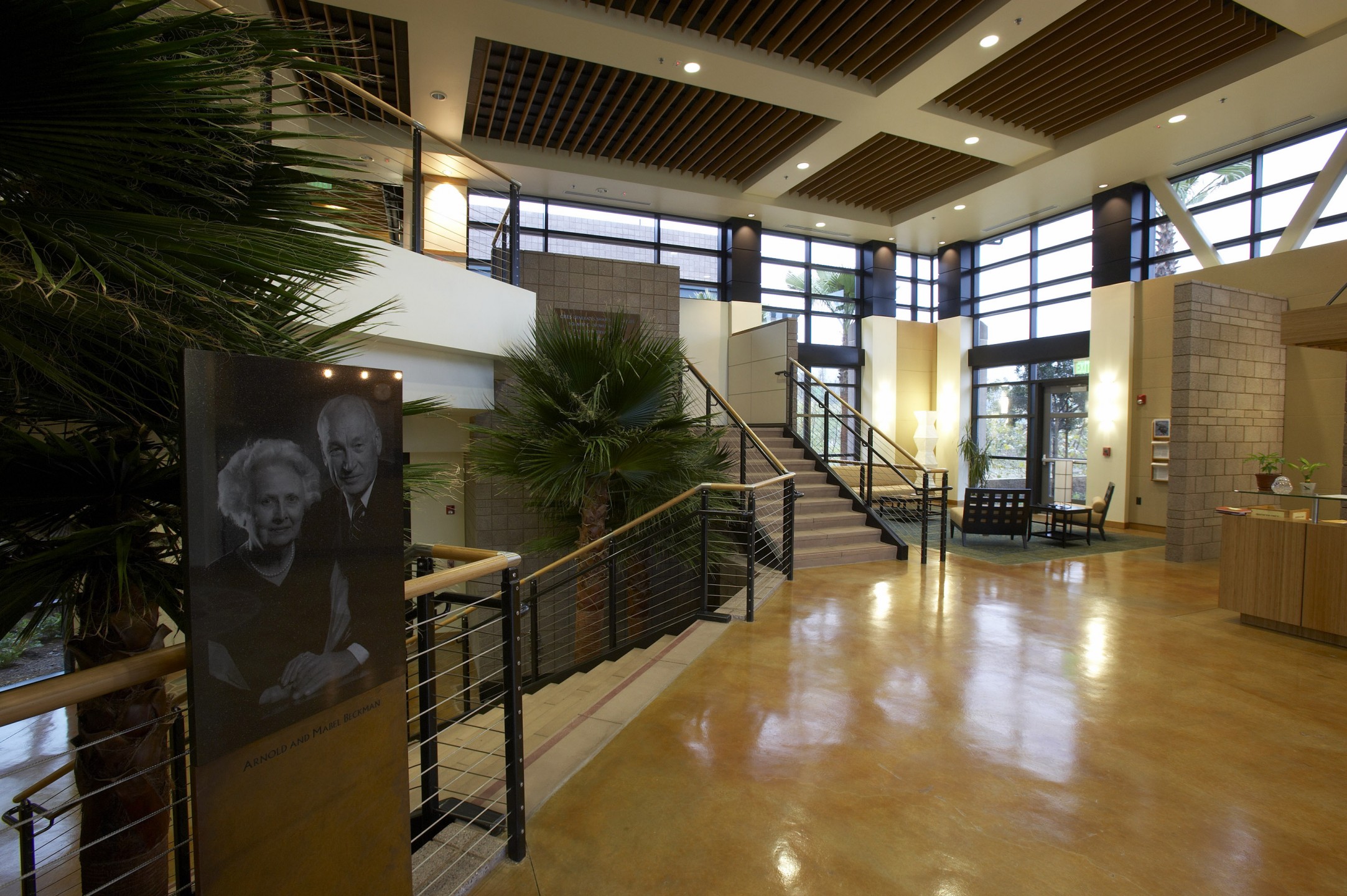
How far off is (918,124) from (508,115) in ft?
16.9

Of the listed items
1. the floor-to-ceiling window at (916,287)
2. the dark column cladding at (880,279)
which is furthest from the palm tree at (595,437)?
the floor-to-ceiling window at (916,287)

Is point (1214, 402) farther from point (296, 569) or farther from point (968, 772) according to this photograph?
point (296, 569)

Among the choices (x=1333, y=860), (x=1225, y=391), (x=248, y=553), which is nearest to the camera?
(x=248, y=553)

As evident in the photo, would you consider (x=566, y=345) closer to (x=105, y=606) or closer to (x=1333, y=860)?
(x=105, y=606)

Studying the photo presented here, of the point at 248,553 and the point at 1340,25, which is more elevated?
the point at 1340,25

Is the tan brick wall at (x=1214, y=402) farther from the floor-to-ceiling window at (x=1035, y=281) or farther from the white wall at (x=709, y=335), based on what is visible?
the white wall at (x=709, y=335)

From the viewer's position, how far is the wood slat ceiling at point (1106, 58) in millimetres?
5949

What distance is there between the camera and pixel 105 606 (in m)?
1.28

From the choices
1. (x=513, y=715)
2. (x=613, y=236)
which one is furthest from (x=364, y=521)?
(x=613, y=236)

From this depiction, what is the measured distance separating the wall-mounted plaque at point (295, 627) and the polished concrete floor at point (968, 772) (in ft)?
2.55

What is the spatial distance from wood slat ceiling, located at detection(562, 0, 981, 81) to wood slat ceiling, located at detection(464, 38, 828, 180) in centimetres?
94

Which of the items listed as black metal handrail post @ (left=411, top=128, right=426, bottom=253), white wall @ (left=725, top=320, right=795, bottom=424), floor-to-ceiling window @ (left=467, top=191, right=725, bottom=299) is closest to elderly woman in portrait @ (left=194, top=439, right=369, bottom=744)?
black metal handrail post @ (left=411, top=128, right=426, bottom=253)

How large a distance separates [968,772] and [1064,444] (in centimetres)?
988

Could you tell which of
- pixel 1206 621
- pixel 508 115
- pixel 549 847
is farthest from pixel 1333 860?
pixel 508 115
